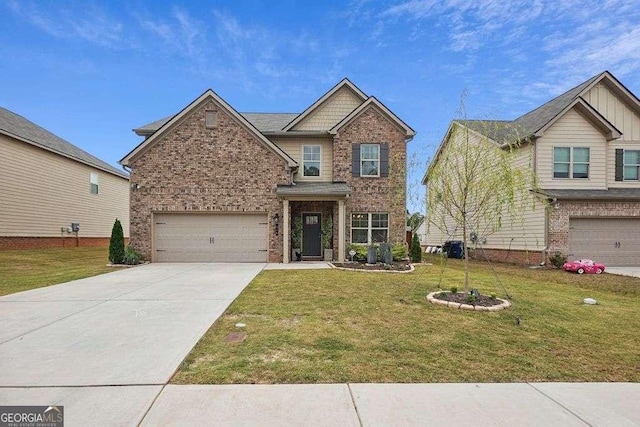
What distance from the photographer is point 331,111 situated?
1830 cm

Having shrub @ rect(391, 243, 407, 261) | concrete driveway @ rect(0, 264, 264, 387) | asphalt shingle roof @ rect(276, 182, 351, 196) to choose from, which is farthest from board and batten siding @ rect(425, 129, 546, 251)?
concrete driveway @ rect(0, 264, 264, 387)

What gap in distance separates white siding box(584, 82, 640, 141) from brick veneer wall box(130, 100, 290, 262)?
51.3ft

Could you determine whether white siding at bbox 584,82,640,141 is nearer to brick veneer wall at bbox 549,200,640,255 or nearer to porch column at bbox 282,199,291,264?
brick veneer wall at bbox 549,200,640,255

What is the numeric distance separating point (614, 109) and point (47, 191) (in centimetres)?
3085

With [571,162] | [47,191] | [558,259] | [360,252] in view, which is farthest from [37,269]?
[571,162]

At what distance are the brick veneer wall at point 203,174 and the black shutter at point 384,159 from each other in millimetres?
4661

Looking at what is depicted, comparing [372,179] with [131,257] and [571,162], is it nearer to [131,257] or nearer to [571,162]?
[571,162]

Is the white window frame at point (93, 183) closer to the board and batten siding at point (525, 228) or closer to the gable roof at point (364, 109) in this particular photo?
the gable roof at point (364, 109)

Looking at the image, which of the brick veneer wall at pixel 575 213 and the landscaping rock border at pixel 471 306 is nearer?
the landscaping rock border at pixel 471 306

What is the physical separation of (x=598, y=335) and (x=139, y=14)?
790 inches

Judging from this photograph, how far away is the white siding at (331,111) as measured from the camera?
1811 centimetres

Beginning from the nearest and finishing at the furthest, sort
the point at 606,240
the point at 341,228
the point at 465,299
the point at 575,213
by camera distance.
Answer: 1. the point at 465,299
2. the point at 341,228
3. the point at 575,213
4. the point at 606,240

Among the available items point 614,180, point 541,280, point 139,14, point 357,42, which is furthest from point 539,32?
point 139,14

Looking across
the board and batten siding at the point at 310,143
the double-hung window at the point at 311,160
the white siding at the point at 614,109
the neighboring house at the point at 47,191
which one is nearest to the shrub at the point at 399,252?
the board and batten siding at the point at 310,143
